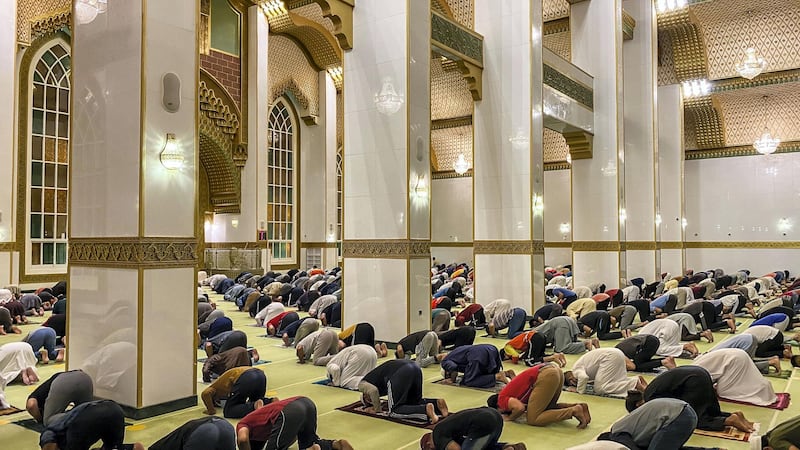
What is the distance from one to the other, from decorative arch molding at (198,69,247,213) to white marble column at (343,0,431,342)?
7224 mm

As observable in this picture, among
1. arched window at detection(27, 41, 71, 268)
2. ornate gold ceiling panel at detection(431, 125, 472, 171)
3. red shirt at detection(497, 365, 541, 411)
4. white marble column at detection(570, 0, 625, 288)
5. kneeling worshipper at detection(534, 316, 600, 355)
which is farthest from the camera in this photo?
ornate gold ceiling panel at detection(431, 125, 472, 171)

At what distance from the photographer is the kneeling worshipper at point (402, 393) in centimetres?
421

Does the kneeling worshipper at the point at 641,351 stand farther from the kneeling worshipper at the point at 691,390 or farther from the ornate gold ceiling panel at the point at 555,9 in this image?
the ornate gold ceiling panel at the point at 555,9

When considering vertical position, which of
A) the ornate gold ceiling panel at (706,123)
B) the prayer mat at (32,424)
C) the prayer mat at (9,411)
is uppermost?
the ornate gold ceiling panel at (706,123)

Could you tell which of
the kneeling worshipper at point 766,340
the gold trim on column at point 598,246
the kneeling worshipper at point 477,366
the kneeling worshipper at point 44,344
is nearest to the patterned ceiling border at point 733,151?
the gold trim on column at point 598,246

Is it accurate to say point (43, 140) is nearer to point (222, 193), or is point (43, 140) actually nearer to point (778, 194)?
point (222, 193)

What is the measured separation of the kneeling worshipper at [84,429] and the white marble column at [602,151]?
10374 mm

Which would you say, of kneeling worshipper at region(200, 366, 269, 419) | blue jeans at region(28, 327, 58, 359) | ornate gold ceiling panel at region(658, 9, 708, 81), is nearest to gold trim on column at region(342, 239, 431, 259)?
kneeling worshipper at region(200, 366, 269, 419)

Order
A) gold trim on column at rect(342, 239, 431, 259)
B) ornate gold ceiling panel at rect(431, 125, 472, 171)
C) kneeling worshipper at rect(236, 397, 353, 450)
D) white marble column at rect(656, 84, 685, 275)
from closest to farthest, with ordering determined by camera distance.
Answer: kneeling worshipper at rect(236, 397, 353, 450) < gold trim on column at rect(342, 239, 431, 259) < white marble column at rect(656, 84, 685, 275) < ornate gold ceiling panel at rect(431, 125, 472, 171)

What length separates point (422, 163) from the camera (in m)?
7.28

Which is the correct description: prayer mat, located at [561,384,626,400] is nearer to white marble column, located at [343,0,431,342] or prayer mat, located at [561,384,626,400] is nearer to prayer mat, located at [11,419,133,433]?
white marble column, located at [343,0,431,342]

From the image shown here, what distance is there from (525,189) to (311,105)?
9163 millimetres

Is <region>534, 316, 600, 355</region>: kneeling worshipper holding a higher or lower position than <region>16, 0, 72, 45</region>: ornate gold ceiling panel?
lower

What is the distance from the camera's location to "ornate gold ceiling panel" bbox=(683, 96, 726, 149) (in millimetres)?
16328
